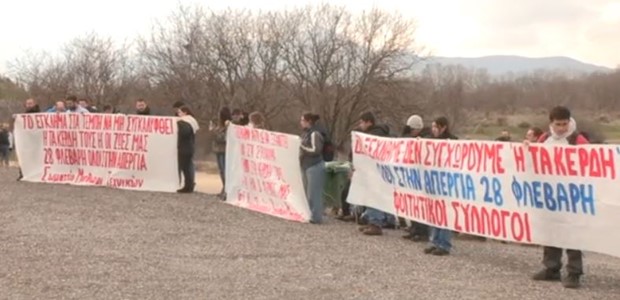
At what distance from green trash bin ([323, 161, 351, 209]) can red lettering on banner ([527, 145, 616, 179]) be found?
18.7ft

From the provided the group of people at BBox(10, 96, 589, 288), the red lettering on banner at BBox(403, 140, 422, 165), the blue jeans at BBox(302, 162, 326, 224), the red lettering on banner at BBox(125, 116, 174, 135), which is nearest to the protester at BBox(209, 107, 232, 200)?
the group of people at BBox(10, 96, 589, 288)

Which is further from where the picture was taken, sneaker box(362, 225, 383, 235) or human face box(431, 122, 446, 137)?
sneaker box(362, 225, 383, 235)

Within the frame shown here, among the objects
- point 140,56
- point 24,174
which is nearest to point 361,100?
point 140,56

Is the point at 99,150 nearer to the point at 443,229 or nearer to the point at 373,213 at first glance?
the point at 373,213

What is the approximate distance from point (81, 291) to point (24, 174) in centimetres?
1140

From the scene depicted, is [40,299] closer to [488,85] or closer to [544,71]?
[488,85]

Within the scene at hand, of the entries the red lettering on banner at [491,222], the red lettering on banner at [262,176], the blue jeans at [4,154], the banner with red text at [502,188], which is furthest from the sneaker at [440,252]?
the blue jeans at [4,154]

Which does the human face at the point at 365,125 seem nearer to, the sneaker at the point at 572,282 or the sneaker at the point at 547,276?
the sneaker at the point at 547,276

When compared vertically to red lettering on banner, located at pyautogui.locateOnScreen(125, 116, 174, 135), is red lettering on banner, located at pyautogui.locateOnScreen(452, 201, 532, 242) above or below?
below

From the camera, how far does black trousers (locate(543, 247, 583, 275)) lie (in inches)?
347

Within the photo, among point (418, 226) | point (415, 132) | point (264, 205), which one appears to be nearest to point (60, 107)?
point (264, 205)

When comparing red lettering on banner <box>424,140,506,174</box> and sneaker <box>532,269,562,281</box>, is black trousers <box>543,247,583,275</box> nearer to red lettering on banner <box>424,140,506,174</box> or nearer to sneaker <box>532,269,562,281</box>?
sneaker <box>532,269,562,281</box>

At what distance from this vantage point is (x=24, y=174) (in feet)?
61.1

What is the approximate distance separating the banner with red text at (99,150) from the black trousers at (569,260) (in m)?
9.17
